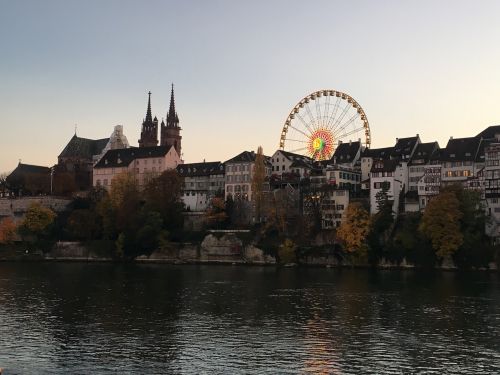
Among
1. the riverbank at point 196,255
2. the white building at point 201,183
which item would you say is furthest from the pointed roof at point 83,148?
the riverbank at point 196,255

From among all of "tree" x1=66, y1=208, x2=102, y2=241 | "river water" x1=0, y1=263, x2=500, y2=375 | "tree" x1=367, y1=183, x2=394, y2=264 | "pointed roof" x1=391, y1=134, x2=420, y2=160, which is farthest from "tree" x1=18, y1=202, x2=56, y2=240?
"pointed roof" x1=391, y1=134, x2=420, y2=160

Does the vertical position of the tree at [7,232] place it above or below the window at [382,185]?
below

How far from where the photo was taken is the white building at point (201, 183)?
135 meters

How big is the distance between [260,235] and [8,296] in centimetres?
5435

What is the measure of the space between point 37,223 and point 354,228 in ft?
219

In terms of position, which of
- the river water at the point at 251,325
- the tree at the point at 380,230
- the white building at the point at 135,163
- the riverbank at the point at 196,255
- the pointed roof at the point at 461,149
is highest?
the white building at the point at 135,163

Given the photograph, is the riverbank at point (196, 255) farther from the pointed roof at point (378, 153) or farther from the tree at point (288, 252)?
the pointed roof at point (378, 153)

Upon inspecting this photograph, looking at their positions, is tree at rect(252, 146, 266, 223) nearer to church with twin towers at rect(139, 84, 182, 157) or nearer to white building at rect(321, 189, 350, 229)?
white building at rect(321, 189, 350, 229)

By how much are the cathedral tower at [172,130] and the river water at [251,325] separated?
115m

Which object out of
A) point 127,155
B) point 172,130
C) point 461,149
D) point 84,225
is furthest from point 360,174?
point 172,130

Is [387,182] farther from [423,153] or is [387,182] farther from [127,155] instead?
[127,155]

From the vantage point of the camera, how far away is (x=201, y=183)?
14200 centimetres

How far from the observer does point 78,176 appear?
552ft

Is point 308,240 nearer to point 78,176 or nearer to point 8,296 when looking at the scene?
point 8,296
